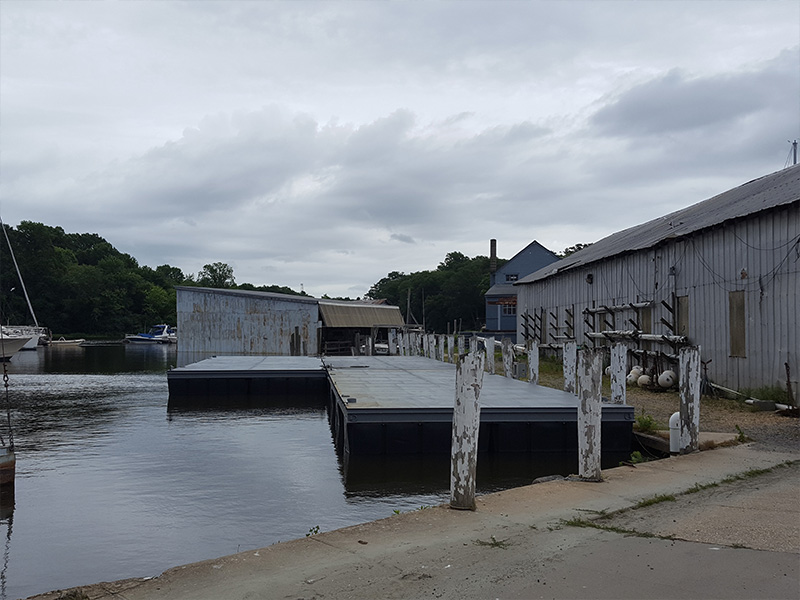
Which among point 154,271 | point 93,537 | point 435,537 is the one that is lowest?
point 93,537

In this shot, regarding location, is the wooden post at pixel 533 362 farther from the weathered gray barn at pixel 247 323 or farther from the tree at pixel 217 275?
the tree at pixel 217 275

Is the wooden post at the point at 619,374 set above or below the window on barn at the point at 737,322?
below

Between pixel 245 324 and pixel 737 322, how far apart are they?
3371cm

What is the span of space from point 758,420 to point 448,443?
5769 millimetres

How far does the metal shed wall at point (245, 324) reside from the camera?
1796 inches

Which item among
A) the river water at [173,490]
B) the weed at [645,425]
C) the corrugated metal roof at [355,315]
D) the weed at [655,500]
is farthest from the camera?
the corrugated metal roof at [355,315]

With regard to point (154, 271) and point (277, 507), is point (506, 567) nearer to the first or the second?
point (277, 507)

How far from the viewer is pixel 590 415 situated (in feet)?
27.5

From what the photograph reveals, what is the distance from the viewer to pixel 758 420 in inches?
532

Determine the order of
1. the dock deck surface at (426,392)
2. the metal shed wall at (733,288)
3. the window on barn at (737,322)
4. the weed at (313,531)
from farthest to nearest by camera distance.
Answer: the window on barn at (737,322), the metal shed wall at (733,288), the dock deck surface at (426,392), the weed at (313,531)

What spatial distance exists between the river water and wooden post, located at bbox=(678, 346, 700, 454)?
8.85 ft

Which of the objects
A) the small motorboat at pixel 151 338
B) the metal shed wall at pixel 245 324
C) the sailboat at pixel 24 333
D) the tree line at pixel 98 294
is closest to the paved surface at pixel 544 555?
the metal shed wall at pixel 245 324

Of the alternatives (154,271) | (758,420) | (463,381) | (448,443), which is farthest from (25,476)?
(154,271)

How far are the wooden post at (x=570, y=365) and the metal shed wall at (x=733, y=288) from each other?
408 centimetres
